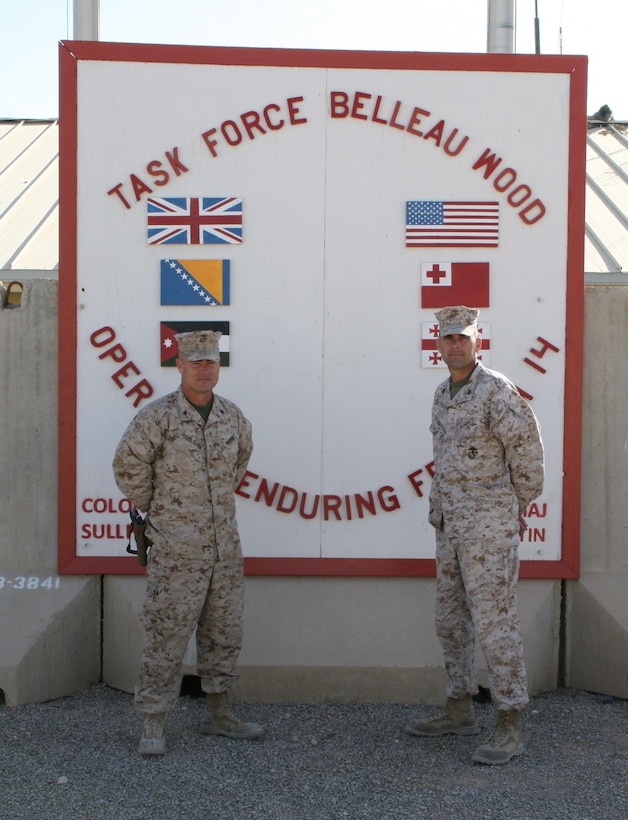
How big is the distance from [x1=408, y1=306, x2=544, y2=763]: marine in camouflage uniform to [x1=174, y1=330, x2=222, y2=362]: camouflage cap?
94 cm

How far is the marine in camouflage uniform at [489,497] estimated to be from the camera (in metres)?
4.00

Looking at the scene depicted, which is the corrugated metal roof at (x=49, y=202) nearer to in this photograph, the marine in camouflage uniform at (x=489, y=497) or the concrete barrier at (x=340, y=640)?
the marine in camouflage uniform at (x=489, y=497)

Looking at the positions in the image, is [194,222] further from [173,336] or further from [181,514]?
[181,514]

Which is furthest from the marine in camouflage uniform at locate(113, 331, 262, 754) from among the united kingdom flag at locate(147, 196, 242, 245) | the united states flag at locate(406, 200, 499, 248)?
the united states flag at locate(406, 200, 499, 248)

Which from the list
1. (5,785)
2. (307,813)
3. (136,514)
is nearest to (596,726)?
(307,813)

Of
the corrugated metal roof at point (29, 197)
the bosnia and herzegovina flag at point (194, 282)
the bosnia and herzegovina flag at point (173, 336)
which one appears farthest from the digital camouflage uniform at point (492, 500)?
the corrugated metal roof at point (29, 197)

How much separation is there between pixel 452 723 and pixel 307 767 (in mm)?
705

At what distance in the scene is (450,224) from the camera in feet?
16.0

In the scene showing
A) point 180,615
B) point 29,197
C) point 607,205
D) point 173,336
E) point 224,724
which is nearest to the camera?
point 180,615

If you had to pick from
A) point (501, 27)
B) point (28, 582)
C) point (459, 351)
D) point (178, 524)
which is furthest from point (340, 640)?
point (501, 27)

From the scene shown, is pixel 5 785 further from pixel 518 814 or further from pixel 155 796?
pixel 518 814

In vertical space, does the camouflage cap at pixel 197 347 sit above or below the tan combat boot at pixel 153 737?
above

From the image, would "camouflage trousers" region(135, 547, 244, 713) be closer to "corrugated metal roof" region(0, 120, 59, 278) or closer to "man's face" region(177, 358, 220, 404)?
"man's face" region(177, 358, 220, 404)

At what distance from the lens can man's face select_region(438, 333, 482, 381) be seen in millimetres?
4066
